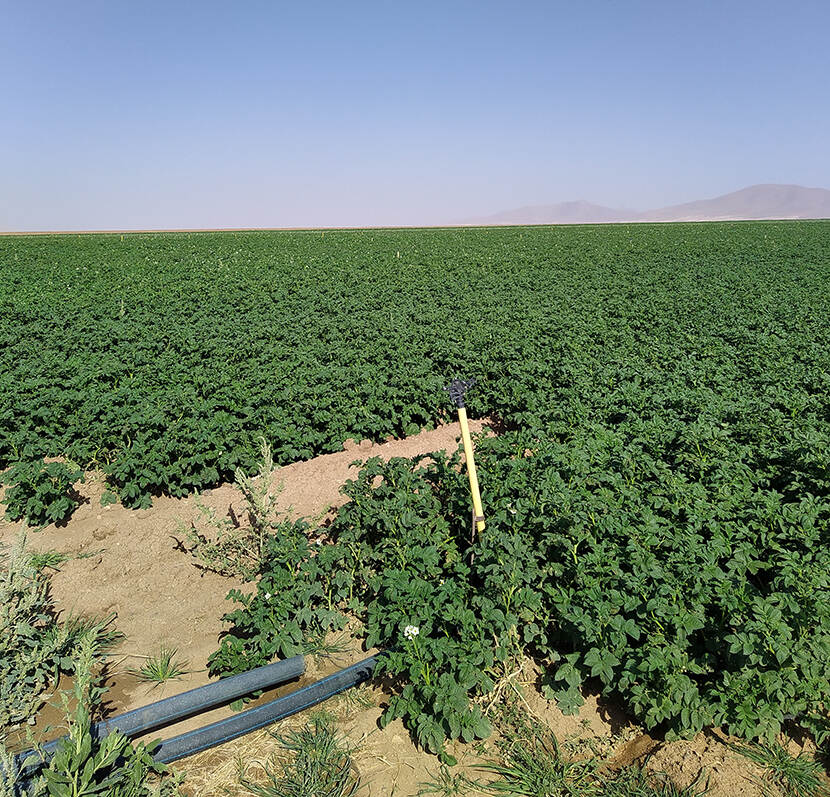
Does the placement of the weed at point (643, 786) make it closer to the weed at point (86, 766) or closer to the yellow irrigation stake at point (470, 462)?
the yellow irrigation stake at point (470, 462)

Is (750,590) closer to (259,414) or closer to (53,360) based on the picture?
(259,414)

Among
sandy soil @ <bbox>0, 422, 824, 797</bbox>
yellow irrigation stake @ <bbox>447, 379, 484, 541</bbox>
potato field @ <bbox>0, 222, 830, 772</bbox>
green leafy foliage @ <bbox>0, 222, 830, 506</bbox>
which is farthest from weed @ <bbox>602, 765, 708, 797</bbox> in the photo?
green leafy foliage @ <bbox>0, 222, 830, 506</bbox>

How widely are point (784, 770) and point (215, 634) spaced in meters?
3.69

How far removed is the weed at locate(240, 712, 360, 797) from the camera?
303cm

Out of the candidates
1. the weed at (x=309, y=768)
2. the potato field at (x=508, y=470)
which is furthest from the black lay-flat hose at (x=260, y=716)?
the potato field at (x=508, y=470)

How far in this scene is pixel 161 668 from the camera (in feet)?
13.0

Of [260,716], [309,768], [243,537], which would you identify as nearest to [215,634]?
[243,537]

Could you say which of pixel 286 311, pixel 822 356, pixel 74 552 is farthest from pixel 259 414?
pixel 822 356

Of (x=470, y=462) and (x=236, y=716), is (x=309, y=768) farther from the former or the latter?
(x=470, y=462)

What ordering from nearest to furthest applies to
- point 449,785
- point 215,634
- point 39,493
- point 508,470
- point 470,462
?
point 449,785, point 470,462, point 215,634, point 508,470, point 39,493

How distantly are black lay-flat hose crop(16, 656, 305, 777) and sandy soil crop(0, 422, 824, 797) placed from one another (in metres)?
0.23

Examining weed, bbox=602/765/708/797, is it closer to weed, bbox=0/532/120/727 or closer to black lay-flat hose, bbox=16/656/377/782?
black lay-flat hose, bbox=16/656/377/782

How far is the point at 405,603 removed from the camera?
147 inches

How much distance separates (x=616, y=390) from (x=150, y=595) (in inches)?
217
